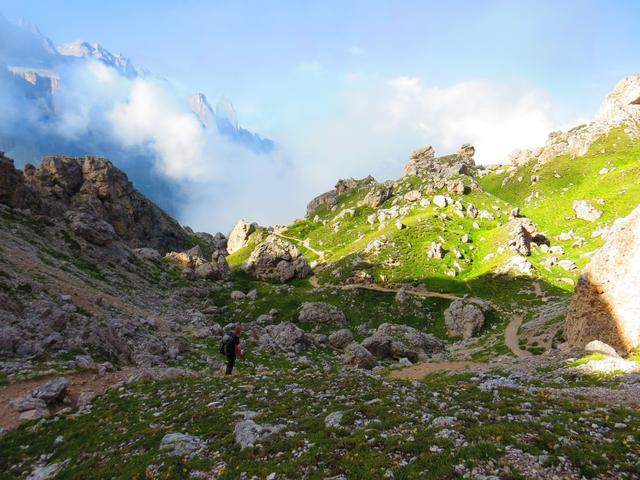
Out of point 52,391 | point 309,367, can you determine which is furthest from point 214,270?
point 52,391

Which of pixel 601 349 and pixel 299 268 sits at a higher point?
pixel 299 268

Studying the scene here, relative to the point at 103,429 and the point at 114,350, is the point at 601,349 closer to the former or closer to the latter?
the point at 103,429

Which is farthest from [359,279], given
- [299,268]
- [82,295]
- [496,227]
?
[82,295]

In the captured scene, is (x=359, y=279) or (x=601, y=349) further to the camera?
(x=359, y=279)

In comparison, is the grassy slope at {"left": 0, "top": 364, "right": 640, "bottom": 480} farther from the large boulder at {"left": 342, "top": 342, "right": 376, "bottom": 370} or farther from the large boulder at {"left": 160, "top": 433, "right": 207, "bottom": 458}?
the large boulder at {"left": 342, "top": 342, "right": 376, "bottom": 370}

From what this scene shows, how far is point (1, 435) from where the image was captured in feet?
70.8

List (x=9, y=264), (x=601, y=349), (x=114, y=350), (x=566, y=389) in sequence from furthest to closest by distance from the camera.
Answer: (x=9, y=264) → (x=114, y=350) → (x=601, y=349) → (x=566, y=389)

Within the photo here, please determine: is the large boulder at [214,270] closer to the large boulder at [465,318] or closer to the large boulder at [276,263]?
the large boulder at [276,263]

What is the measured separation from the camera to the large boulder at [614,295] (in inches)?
1438

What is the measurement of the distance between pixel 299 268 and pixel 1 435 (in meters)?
117

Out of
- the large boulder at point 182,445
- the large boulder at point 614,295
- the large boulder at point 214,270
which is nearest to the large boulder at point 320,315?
the large boulder at point 614,295

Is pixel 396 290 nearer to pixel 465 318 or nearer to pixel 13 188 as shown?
pixel 465 318

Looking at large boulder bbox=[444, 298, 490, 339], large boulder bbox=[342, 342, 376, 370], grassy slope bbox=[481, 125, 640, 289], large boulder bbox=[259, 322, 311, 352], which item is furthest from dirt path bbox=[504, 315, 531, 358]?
large boulder bbox=[259, 322, 311, 352]

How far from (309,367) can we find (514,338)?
120 ft
